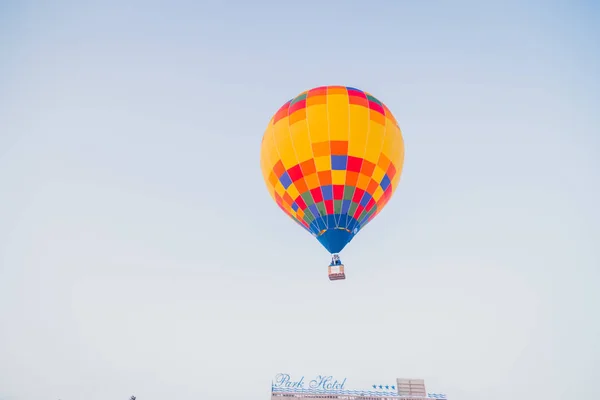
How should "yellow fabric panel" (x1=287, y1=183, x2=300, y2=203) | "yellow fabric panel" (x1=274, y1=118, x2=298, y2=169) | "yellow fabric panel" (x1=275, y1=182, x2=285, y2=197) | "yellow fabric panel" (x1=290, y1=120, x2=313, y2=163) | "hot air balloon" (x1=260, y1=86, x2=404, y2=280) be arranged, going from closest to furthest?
1. "hot air balloon" (x1=260, y1=86, x2=404, y2=280)
2. "yellow fabric panel" (x1=290, y1=120, x2=313, y2=163)
3. "yellow fabric panel" (x1=274, y1=118, x2=298, y2=169)
4. "yellow fabric panel" (x1=287, y1=183, x2=300, y2=203)
5. "yellow fabric panel" (x1=275, y1=182, x2=285, y2=197)

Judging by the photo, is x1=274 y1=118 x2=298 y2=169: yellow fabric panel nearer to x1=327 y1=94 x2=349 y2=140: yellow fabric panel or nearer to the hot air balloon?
the hot air balloon

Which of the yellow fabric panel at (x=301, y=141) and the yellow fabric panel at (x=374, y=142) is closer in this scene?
the yellow fabric panel at (x=301, y=141)

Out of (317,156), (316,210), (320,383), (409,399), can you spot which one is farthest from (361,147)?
(409,399)

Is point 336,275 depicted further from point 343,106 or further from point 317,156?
point 343,106

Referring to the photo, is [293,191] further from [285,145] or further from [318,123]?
[318,123]

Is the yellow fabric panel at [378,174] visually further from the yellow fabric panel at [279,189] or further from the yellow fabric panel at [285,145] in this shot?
the yellow fabric panel at [279,189]

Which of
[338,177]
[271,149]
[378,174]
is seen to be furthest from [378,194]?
[271,149]

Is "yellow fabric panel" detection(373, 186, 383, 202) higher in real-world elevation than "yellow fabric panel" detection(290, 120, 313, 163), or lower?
lower

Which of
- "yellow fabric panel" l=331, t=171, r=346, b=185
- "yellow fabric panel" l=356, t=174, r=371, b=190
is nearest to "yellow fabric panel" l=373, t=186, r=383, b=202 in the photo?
"yellow fabric panel" l=356, t=174, r=371, b=190

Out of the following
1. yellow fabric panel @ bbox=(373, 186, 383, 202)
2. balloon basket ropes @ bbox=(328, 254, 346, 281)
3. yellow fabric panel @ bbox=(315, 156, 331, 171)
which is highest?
yellow fabric panel @ bbox=(315, 156, 331, 171)

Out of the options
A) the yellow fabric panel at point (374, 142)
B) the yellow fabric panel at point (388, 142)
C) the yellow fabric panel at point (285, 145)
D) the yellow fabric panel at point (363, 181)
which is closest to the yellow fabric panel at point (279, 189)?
the yellow fabric panel at point (285, 145)
